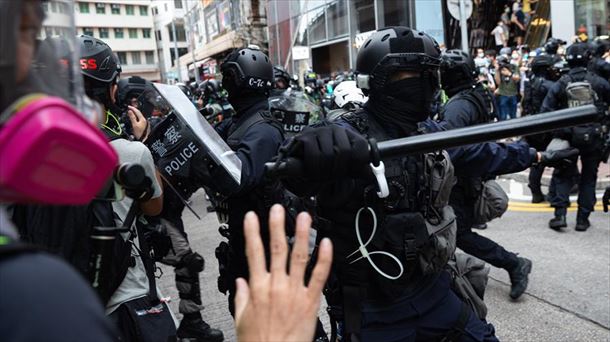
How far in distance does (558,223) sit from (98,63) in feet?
16.7

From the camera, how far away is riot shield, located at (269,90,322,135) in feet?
13.7

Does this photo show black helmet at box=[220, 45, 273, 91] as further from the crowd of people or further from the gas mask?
the gas mask

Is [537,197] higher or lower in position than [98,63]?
lower

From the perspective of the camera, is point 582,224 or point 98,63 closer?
point 98,63

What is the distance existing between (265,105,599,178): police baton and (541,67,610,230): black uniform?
4532 mm

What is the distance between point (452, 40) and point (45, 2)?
58.8ft

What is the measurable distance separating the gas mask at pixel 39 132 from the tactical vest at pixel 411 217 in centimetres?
138

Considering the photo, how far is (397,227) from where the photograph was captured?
6.79 feet

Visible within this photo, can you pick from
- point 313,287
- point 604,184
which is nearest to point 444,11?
point 604,184

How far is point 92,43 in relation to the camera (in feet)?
8.71

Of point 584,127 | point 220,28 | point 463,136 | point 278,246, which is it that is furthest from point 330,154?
point 220,28

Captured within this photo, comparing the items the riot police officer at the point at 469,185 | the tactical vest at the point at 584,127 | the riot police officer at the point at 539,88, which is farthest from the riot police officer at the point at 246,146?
the riot police officer at the point at 539,88

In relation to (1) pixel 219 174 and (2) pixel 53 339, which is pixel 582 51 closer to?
(1) pixel 219 174

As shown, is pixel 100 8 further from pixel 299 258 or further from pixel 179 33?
pixel 299 258
